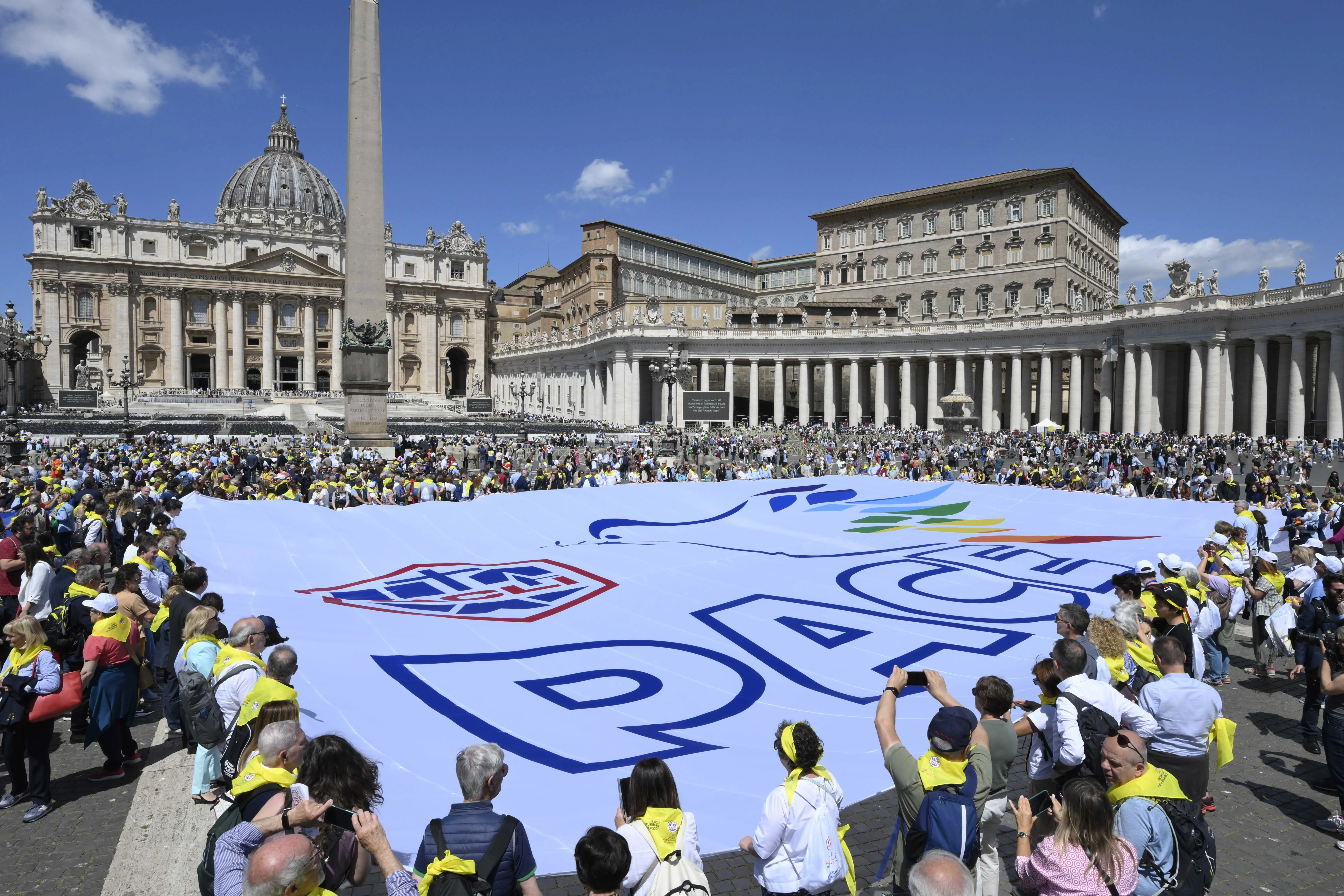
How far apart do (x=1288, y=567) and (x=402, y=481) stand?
60.7ft

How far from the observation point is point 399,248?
11025 centimetres

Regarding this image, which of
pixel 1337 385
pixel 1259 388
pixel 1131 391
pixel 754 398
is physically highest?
pixel 754 398

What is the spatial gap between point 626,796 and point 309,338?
110 metres

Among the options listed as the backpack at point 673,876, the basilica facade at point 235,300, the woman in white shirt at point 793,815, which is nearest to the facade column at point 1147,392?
the woman in white shirt at point 793,815

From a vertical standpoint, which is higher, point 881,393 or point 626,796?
point 881,393

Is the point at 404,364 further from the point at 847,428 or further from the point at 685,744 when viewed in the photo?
the point at 685,744

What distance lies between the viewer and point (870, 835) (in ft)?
18.6

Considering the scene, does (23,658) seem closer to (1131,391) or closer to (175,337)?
(1131,391)

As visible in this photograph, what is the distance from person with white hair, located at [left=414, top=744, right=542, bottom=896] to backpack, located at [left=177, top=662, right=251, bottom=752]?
222 cm

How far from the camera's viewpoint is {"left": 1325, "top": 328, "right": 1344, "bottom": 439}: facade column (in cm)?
Answer: 3928

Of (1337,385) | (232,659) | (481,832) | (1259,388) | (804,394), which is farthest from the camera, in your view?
(804,394)

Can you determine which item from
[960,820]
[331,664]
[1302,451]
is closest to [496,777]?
[960,820]

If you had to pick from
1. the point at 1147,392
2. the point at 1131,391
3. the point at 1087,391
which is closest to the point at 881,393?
the point at 1087,391

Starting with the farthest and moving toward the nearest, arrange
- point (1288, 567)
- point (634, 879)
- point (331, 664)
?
point (1288, 567), point (331, 664), point (634, 879)
